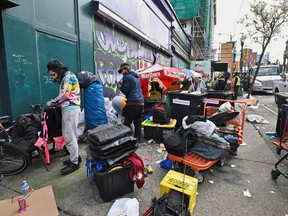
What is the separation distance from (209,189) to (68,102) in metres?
2.64

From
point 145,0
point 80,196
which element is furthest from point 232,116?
point 145,0

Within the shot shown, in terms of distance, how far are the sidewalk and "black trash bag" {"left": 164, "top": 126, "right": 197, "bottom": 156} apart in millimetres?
555

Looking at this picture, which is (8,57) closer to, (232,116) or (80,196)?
(80,196)

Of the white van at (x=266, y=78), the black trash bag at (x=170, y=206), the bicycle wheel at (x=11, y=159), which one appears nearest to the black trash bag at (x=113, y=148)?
the black trash bag at (x=170, y=206)

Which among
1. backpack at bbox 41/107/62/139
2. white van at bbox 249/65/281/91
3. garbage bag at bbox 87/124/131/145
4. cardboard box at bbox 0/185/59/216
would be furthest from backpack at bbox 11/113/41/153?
white van at bbox 249/65/281/91

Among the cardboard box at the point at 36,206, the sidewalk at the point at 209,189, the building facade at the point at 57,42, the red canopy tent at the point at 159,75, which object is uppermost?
the building facade at the point at 57,42

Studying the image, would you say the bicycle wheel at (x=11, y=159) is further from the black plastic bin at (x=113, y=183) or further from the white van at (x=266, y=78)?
the white van at (x=266, y=78)

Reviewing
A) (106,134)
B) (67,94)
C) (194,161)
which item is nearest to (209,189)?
(194,161)

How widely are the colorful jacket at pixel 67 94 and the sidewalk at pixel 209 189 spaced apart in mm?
1182

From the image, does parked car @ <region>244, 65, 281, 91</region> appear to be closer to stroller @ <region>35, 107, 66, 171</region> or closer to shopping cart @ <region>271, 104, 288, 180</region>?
shopping cart @ <region>271, 104, 288, 180</region>

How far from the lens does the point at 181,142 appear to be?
301cm

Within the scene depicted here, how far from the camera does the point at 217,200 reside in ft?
8.56

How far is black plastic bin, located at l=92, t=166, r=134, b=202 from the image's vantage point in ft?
7.95

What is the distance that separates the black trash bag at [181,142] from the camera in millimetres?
2963
